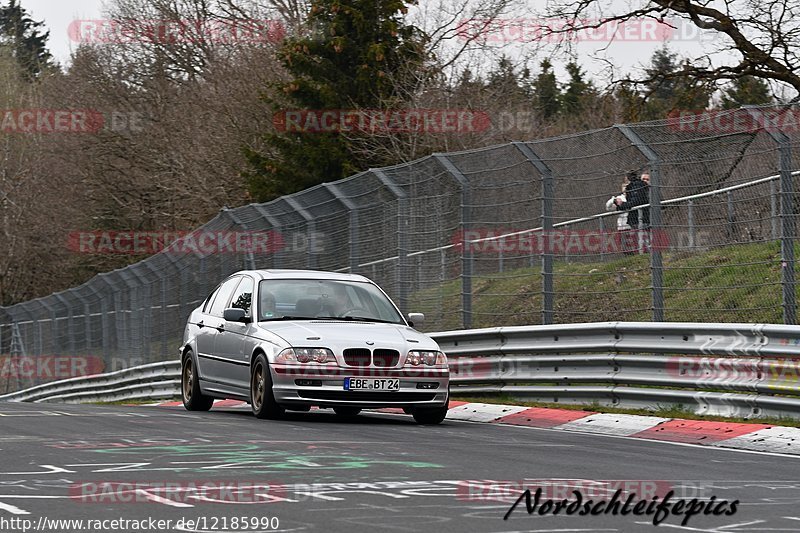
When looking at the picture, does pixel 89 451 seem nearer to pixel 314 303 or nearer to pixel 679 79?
pixel 314 303

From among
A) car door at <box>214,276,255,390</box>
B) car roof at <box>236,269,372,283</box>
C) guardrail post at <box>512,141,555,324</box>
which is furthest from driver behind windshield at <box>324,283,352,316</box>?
guardrail post at <box>512,141,555,324</box>

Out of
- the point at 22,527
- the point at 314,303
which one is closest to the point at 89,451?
the point at 22,527

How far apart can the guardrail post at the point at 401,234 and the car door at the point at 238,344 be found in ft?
10.0

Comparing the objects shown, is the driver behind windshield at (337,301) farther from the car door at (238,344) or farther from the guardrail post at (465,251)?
the guardrail post at (465,251)

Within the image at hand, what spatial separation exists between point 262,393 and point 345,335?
96cm

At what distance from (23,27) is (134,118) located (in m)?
64.8

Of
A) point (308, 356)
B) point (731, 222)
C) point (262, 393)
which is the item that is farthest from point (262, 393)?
point (731, 222)

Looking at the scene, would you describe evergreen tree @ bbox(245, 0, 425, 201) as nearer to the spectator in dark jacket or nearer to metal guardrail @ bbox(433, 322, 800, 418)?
metal guardrail @ bbox(433, 322, 800, 418)

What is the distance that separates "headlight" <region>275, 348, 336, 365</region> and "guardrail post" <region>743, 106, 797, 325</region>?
4.10 meters

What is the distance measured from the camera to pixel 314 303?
14.4m

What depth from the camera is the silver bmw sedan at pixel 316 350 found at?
13.0 metres

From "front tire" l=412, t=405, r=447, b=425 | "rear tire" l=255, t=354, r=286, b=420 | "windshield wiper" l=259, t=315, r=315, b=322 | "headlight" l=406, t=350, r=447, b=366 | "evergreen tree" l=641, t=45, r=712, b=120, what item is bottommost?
"front tire" l=412, t=405, r=447, b=425

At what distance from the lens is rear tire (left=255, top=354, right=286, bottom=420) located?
13.3 m

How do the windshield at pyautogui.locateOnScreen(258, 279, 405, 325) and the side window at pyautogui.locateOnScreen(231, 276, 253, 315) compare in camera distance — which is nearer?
the windshield at pyautogui.locateOnScreen(258, 279, 405, 325)
